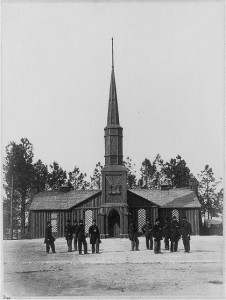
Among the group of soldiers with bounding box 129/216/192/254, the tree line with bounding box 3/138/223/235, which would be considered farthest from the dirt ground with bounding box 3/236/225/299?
the tree line with bounding box 3/138/223/235

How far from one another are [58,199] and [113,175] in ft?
25.8

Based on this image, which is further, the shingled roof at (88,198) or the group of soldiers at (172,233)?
the shingled roof at (88,198)

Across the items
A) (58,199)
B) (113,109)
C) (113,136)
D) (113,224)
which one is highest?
(113,109)

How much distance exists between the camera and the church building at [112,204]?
1774 inches

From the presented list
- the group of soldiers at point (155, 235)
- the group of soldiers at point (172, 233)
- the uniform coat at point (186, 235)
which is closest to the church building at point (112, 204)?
the group of soldiers at point (172, 233)

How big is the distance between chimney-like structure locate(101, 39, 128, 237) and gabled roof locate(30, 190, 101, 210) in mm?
2457

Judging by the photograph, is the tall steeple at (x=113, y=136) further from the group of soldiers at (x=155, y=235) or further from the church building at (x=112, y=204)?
the group of soldiers at (x=155, y=235)

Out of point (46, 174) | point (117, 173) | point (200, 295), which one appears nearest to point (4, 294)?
point (200, 295)

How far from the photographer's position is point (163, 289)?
14.3 m

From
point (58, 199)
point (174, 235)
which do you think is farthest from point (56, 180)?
point (174, 235)

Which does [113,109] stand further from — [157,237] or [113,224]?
[157,237]

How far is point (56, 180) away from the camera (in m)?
74.8

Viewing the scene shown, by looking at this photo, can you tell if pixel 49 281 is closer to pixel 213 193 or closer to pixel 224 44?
pixel 224 44

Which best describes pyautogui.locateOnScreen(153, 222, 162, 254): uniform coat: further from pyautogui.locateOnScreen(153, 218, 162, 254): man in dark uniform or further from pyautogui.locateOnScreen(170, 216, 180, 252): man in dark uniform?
pyautogui.locateOnScreen(170, 216, 180, 252): man in dark uniform
